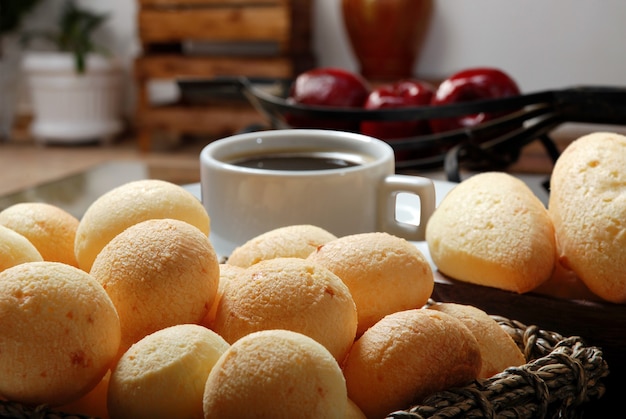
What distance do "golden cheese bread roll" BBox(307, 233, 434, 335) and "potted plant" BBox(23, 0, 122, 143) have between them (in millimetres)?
2617

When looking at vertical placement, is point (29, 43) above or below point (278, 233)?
below

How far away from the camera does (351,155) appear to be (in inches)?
26.2

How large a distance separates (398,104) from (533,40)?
5.89 feet

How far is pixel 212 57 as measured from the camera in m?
2.63

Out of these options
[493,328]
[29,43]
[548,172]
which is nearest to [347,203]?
[493,328]

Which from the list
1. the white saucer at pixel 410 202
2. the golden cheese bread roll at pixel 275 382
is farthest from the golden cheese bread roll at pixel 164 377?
the white saucer at pixel 410 202

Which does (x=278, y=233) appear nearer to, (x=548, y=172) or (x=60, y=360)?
(x=60, y=360)

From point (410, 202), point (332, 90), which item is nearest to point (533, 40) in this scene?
point (332, 90)

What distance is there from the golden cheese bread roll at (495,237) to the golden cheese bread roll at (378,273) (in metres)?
0.08

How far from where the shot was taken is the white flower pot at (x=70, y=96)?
2.84 metres

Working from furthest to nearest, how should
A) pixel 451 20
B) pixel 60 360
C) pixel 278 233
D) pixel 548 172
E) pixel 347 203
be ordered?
pixel 451 20 < pixel 548 172 < pixel 347 203 < pixel 278 233 < pixel 60 360

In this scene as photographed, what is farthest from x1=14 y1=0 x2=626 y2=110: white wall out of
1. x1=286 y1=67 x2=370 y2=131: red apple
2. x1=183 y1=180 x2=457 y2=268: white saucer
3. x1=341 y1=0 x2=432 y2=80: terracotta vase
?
x1=183 y1=180 x2=457 y2=268: white saucer

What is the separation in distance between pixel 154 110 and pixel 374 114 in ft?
6.66

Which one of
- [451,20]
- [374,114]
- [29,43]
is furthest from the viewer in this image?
[29,43]
